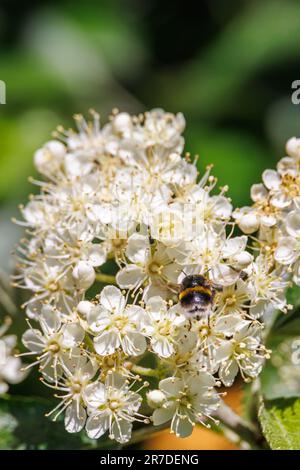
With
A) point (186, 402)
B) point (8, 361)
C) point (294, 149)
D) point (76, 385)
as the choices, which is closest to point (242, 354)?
point (186, 402)

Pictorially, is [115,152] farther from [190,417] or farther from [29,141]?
[29,141]

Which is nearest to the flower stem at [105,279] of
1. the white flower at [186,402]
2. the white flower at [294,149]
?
the white flower at [186,402]

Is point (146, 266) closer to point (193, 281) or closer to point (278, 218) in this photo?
point (193, 281)

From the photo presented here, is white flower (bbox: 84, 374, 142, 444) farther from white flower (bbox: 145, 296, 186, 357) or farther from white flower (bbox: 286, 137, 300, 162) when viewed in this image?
white flower (bbox: 286, 137, 300, 162)

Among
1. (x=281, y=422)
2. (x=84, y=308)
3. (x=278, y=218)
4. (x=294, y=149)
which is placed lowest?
(x=281, y=422)

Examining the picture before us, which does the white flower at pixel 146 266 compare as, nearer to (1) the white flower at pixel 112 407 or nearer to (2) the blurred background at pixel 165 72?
(1) the white flower at pixel 112 407

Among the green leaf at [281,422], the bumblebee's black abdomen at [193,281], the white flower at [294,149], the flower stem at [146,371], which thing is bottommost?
the green leaf at [281,422]

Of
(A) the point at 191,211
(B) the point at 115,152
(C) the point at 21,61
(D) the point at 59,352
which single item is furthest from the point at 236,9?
(D) the point at 59,352

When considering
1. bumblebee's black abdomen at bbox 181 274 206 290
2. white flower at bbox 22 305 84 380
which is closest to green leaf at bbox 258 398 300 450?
bumblebee's black abdomen at bbox 181 274 206 290
